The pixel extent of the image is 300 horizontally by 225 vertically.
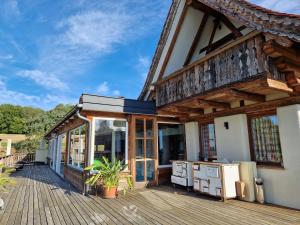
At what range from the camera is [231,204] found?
4863mm

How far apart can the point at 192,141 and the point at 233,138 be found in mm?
1891

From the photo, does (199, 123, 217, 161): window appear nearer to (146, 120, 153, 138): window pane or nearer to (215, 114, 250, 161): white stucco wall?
(215, 114, 250, 161): white stucco wall

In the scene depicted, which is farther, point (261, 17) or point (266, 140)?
point (266, 140)

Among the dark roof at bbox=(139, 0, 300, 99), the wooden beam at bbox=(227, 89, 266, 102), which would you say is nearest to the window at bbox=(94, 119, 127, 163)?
the wooden beam at bbox=(227, 89, 266, 102)

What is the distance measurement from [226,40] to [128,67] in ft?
45.2

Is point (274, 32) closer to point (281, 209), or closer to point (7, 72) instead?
point (281, 209)

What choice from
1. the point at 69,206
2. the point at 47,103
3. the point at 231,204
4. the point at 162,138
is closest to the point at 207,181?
the point at 231,204

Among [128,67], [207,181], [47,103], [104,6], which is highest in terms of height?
[47,103]

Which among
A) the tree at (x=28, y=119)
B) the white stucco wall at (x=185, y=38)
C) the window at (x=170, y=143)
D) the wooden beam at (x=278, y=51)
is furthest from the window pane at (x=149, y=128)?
the tree at (x=28, y=119)

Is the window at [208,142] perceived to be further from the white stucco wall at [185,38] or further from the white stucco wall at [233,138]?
the white stucco wall at [185,38]

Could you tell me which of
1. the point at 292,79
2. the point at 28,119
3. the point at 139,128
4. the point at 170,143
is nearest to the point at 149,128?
the point at 139,128

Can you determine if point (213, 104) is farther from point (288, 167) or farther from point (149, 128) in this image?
point (149, 128)

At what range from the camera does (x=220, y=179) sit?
16.9ft

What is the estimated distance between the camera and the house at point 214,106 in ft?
12.7
